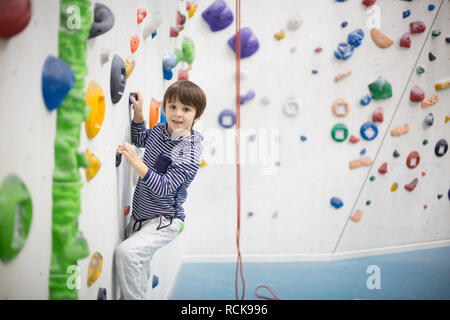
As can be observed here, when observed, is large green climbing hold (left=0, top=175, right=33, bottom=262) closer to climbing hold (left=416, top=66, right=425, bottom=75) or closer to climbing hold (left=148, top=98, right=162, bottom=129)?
climbing hold (left=148, top=98, right=162, bottom=129)

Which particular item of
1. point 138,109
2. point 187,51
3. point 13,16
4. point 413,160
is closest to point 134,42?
point 138,109

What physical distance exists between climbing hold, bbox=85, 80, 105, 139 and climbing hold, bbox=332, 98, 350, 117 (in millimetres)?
1851

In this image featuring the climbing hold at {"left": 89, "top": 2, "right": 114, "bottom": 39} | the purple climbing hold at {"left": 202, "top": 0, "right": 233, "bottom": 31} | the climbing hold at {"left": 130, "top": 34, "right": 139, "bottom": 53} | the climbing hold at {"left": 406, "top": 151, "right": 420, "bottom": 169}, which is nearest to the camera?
the climbing hold at {"left": 89, "top": 2, "right": 114, "bottom": 39}

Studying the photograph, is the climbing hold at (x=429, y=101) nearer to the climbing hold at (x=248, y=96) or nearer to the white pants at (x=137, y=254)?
the climbing hold at (x=248, y=96)

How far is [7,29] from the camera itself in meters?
0.53

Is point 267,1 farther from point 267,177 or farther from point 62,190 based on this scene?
point 62,190

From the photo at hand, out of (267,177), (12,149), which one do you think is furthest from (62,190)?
(267,177)

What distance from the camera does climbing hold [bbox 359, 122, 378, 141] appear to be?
8.09 ft

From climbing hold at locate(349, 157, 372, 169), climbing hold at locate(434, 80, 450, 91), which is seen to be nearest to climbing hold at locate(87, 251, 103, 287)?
climbing hold at locate(349, 157, 372, 169)

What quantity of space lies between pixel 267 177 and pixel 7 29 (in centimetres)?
206

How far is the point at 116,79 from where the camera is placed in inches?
39.8

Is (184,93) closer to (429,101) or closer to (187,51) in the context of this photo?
(187,51)

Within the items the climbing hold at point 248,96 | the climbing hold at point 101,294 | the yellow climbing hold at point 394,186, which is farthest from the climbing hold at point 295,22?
the climbing hold at point 101,294

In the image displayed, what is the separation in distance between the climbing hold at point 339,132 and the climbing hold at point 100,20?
1879mm
